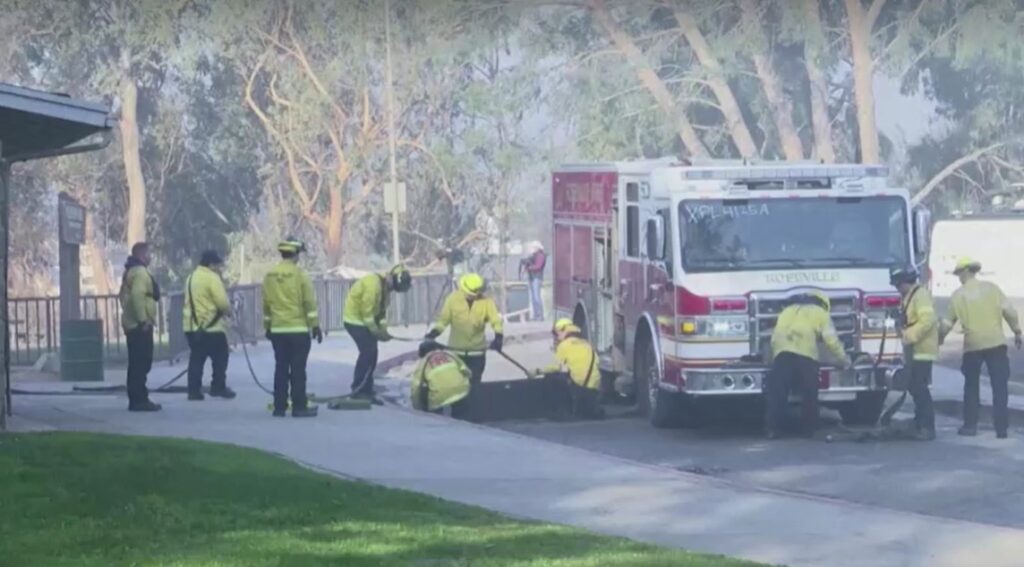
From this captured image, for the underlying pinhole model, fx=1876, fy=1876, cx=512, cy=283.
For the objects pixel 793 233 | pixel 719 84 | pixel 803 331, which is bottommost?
pixel 803 331

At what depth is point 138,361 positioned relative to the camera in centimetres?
1831

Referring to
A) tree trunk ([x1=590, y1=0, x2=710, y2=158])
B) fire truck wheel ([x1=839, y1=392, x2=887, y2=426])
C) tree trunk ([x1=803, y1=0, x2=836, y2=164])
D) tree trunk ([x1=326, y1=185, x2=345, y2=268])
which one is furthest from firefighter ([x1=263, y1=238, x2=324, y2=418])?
tree trunk ([x1=326, y1=185, x2=345, y2=268])

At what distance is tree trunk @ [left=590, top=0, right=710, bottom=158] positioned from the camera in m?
42.9

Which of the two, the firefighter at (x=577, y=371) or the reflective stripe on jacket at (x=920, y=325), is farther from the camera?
the firefighter at (x=577, y=371)

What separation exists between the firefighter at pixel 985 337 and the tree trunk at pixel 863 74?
2527 cm

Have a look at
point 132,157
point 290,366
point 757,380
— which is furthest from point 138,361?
point 132,157

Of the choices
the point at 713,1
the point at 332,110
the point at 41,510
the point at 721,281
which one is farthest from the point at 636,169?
the point at 332,110

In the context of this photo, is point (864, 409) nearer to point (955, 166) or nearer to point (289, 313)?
point (289, 313)

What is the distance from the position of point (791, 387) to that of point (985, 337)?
1.82 m

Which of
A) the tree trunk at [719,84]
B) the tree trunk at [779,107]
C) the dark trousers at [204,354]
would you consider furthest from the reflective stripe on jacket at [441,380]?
the tree trunk at [779,107]

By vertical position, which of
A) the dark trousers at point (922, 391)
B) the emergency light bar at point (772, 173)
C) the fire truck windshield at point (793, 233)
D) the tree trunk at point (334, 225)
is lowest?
the dark trousers at point (922, 391)

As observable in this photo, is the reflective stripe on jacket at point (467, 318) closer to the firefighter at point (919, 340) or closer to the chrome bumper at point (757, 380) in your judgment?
the chrome bumper at point (757, 380)

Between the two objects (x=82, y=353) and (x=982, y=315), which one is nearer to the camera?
(x=982, y=315)

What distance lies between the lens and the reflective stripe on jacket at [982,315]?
56.2 ft
